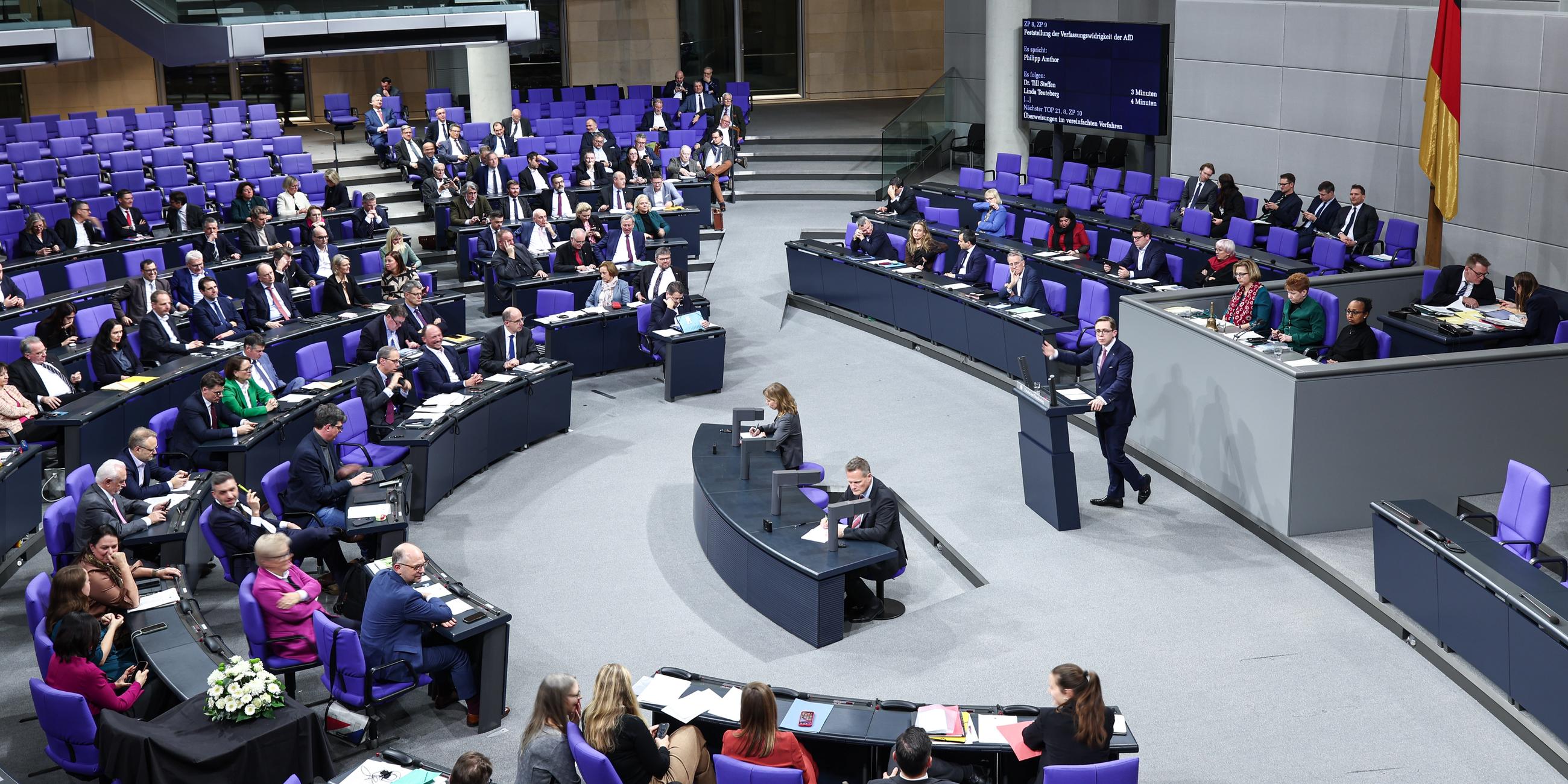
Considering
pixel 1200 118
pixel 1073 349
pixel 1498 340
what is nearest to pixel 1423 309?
pixel 1498 340

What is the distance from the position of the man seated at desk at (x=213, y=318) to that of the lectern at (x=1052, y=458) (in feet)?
25.6

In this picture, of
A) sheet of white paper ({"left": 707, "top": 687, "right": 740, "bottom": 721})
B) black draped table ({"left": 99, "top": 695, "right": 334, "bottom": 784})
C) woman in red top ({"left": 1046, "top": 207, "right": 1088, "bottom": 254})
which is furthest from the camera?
woman in red top ({"left": 1046, "top": 207, "right": 1088, "bottom": 254})

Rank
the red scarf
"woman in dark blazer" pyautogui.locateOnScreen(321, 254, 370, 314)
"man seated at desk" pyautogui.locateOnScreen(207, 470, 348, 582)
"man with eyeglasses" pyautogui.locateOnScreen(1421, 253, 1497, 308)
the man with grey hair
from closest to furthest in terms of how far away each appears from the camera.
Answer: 1. "man seated at desk" pyautogui.locateOnScreen(207, 470, 348, 582)
2. the man with grey hair
3. the red scarf
4. "man with eyeglasses" pyautogui.locateOnScreen(1421, 253, 1497, 308)
5. "woman in dark blazer" pyautogui.locateOnScreen(321, 254, 370, 314)

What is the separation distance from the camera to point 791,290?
1762 cm

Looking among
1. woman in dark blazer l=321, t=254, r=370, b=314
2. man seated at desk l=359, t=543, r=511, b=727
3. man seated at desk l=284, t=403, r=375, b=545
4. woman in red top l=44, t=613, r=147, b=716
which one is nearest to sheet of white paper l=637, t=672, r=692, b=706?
man seated at desk l=359, t=543, r=511, b=727

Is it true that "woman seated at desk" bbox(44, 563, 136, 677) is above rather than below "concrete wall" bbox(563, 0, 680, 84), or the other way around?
below

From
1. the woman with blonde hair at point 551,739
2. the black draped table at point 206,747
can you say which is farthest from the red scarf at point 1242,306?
the black draped table at point 206,747

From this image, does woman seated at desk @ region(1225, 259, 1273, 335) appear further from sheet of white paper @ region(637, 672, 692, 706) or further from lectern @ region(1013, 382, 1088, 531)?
sheet of white paper @ region(637, 672, 692, 706)

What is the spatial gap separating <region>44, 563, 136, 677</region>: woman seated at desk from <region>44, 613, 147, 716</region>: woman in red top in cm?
8

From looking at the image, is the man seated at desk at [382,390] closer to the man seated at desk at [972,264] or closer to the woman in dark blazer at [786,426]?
the woman in dark blazer at [786,426]

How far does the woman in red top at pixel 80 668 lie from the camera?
677 cm

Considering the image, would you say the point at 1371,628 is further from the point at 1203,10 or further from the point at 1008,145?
the point at 1008,145

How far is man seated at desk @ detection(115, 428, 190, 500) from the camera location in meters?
9.16

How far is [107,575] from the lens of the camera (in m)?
7.64
